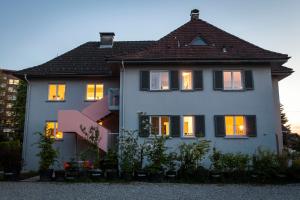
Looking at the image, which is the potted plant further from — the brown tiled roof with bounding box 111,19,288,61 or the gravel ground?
the brown tiled roof with bounding box 111,19,288,61

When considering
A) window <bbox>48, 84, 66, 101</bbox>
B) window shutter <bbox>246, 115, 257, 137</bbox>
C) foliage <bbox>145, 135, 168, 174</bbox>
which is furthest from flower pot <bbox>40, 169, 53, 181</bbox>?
window shutter <bbox>246, 115, 257, 137</bbox>

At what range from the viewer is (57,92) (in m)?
23.4

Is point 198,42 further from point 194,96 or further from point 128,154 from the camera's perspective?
point 128,154

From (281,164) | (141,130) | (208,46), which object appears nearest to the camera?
(281,164)

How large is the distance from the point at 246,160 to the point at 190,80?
635cm

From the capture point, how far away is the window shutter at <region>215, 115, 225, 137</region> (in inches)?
750

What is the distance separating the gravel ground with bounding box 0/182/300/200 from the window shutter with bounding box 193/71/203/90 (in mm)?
6882

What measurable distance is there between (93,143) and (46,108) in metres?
7.29

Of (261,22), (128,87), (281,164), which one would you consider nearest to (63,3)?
(128,87)

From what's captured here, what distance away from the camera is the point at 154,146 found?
16.4 m

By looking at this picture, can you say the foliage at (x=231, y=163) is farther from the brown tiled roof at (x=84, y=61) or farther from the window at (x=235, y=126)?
the brown tiled roof at (x=84, y=61)

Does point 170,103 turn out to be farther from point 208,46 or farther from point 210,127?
point 208,46

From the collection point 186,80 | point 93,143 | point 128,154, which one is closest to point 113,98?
point 93,143

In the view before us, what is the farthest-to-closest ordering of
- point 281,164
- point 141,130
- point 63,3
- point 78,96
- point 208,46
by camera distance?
point 78,96
point 208,46
point 141,130
point 63,3
point 281,164
